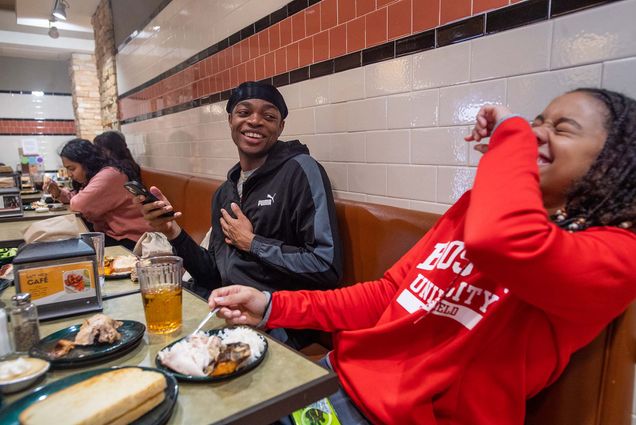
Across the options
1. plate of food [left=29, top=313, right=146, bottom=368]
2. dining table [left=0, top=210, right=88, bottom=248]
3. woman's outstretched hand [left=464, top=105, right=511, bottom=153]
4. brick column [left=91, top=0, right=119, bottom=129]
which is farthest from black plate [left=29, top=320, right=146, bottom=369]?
brick column [left=91, top=0, right=119, bottom=129]

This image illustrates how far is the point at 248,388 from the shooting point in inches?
32.3

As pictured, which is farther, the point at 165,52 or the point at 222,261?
the point at 165,52

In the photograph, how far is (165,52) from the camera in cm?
422

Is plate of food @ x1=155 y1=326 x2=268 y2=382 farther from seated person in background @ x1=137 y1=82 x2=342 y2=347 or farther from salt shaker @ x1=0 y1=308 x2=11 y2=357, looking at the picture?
seated person in background @ x1=137 y1=82 x2=342 y2=347

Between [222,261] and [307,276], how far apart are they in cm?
52

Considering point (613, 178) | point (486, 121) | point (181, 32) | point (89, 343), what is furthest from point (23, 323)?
point (181, 32)

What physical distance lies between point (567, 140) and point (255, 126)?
137 centimetres

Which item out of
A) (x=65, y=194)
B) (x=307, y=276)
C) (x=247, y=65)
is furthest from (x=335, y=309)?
(x=65, y=194)

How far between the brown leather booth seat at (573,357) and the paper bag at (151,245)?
33.8 inches

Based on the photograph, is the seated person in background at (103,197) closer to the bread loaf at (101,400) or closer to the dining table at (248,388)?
the dining table at (248,388)

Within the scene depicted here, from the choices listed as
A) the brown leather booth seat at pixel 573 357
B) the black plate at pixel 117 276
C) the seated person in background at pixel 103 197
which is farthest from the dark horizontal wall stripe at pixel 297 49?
the black plate at pixel 117 276

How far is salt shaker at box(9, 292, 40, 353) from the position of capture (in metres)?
0.96

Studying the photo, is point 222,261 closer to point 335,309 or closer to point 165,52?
point 335,309

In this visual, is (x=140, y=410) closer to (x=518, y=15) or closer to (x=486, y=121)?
(x=486, y=121)
